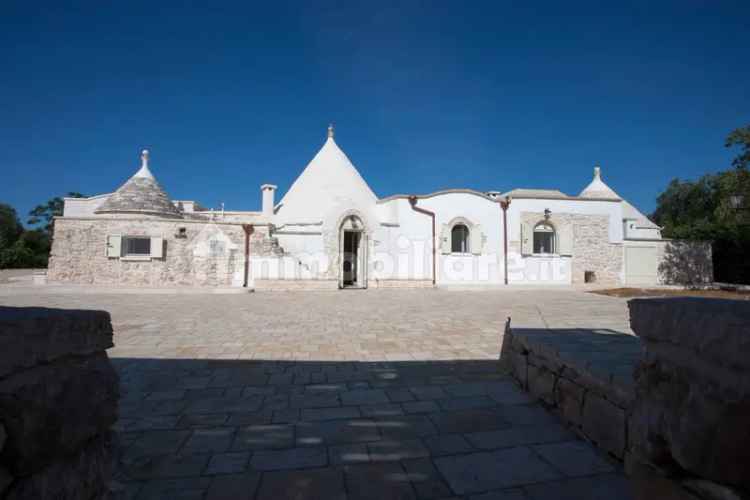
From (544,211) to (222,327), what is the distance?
15.6m

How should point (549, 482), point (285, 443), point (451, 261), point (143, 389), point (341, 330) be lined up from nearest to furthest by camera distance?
point (549, 482) → point (285, 443) → point (143, 389) → point (341, 330) → point (451, 261)

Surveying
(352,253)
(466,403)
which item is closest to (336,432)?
(466,403)

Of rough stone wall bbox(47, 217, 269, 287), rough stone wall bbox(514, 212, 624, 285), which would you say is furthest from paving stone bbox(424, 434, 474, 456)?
rough stone wall bbox(514, 212, 624, 285)

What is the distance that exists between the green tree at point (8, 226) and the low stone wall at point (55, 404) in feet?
99.6

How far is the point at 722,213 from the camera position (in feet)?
46.3

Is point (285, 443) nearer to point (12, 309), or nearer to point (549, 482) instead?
point (549, 482)

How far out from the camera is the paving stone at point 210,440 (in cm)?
229

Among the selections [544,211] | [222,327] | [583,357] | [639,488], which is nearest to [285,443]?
[639,488]

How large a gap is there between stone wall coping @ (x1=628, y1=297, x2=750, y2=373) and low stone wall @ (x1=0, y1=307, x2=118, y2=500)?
1.90 m

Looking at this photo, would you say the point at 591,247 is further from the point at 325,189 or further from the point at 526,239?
the point at 325,189

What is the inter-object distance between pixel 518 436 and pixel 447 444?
51cm

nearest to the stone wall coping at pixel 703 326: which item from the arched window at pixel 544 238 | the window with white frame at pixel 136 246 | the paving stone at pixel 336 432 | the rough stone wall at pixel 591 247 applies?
the paving stone at pixel 336 432

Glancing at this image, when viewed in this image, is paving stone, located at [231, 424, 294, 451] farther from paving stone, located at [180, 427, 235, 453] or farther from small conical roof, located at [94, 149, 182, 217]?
small conical roof, located at [94, 149, 182, 217]

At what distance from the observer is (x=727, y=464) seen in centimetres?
95
